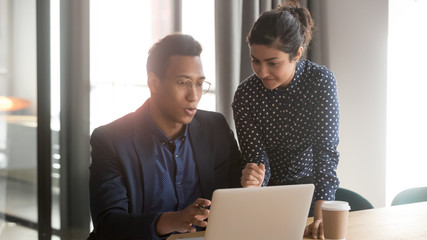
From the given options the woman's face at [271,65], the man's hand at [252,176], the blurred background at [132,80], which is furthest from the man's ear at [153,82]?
the blurred background at [132,80]

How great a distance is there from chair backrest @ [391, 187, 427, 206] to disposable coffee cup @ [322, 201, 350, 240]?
0.91 meters

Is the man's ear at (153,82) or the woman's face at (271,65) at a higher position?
the woman's face at (271,65)

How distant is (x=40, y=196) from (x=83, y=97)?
1.93 feet

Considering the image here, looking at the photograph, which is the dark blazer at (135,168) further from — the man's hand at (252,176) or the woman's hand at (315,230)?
the woman's hand at (315,230)

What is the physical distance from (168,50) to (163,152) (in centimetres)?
40

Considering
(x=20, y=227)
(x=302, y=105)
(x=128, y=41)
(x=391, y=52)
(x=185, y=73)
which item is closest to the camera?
(x=185, y=73)

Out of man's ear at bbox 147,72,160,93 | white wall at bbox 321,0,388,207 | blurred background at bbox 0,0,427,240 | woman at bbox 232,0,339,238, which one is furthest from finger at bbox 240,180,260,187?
white wall at bbox 321,0,388,207

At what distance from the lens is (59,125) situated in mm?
2795

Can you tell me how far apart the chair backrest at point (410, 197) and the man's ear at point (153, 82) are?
122 cm

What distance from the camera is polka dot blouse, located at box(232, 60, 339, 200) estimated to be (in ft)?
6.56

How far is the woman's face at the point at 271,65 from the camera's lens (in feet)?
6.27

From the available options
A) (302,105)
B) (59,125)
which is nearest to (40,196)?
(59,125)

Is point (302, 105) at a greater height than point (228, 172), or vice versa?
point (302, 105)

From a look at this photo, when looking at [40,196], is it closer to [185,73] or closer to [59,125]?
[59,125]
